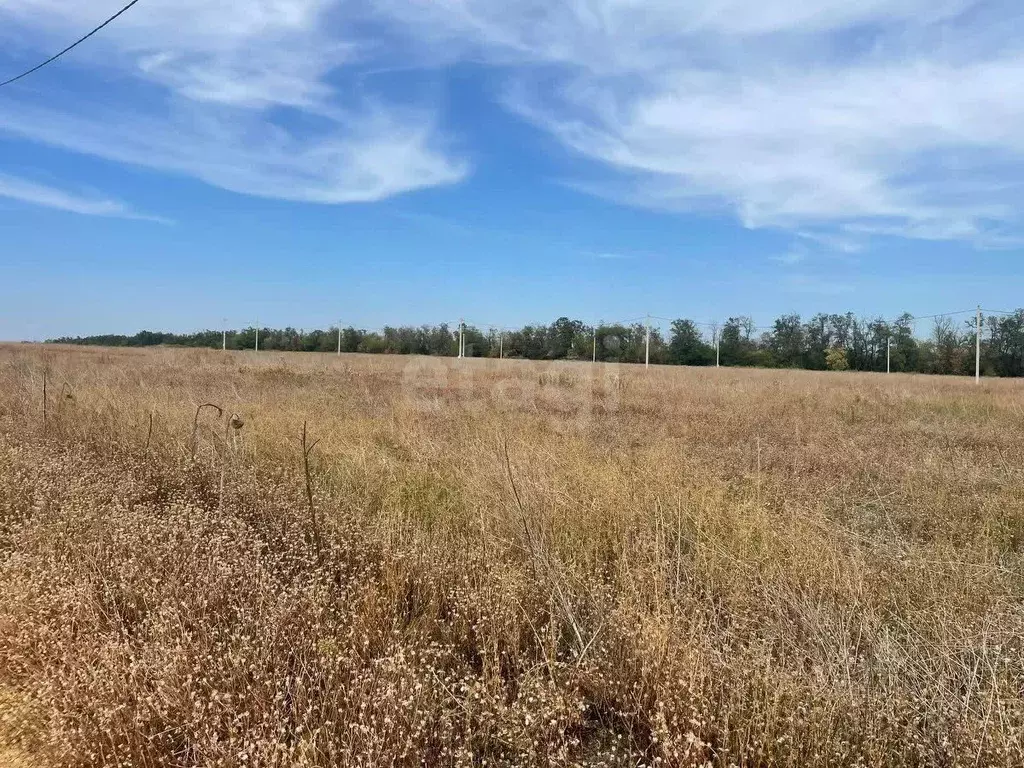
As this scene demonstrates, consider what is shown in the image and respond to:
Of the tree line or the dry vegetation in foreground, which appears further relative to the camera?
the tree line

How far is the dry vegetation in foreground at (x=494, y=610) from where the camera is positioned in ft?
5.94

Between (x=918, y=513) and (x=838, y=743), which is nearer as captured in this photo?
(x=838, y=743)

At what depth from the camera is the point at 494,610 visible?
98.3 inches

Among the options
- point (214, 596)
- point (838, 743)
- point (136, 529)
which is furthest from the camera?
point (136, 529)

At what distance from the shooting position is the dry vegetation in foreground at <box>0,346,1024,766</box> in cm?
181

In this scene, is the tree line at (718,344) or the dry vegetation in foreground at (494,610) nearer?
the dry vegetation in foreground at (494,610)

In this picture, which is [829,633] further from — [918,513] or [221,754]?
[918,513]

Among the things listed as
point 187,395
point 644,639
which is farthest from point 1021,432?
point 187,395

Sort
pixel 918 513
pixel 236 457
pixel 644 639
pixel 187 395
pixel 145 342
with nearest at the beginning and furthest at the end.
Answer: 1. pixel 644 639
2. pixel 918 513
3. pixel 236 457
4. pixel 187 395
5. pixel 145 342

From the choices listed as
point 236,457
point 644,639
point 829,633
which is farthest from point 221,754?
point 236,457

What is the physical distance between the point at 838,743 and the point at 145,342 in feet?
223

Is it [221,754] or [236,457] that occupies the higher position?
[236,457]

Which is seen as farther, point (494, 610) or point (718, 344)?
point (718, 344)

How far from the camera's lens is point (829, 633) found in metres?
2.30
